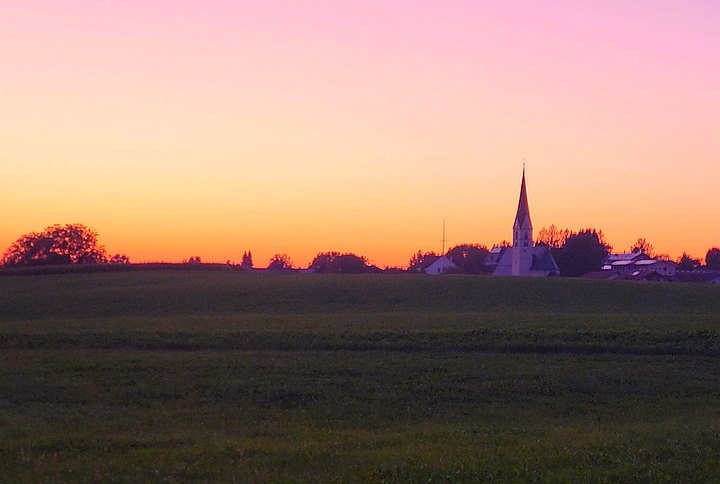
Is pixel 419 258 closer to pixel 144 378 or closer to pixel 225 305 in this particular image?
pixel 225 305

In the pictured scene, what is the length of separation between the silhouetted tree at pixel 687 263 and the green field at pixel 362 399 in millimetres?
146146

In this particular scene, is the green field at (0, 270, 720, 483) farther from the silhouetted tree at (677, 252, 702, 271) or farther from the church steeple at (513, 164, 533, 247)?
the silhouetted tree at (677, 252, 702, 271)

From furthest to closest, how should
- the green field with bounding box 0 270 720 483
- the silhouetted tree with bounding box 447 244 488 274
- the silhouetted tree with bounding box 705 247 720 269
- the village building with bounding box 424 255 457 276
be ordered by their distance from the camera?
1. the silhouetted tree with bounding box 705 247 720 269
2. the silhouetted tree with bounding box 447 244 488 274
3. the village building with bounding box 424 255 457 276
4. the green field with bounding box 0 270 720 483

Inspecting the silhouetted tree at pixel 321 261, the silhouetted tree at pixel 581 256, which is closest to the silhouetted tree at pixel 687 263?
the silhouetted tree at pixel 581 256

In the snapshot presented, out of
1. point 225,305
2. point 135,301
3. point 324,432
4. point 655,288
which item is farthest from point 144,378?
point 655,288

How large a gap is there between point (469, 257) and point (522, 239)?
33.8m

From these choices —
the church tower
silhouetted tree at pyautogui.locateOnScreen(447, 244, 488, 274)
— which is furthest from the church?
silhouetted tree at pyautogui.locateOnScreen(447, 244, 488, 274)

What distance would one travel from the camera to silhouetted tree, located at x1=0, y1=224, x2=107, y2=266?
12281cm

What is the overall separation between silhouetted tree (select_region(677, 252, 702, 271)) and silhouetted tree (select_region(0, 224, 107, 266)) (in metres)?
131

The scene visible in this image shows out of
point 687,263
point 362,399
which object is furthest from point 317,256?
point 362,399

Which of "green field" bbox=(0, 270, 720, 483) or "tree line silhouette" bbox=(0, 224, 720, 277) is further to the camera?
"tree line silhouette" bbox=(0, 224, 720, 277)

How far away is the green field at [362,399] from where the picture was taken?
1158 centimetres

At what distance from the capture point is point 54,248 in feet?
408

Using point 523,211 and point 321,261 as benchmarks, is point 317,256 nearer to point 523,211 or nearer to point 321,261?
point 321,261
